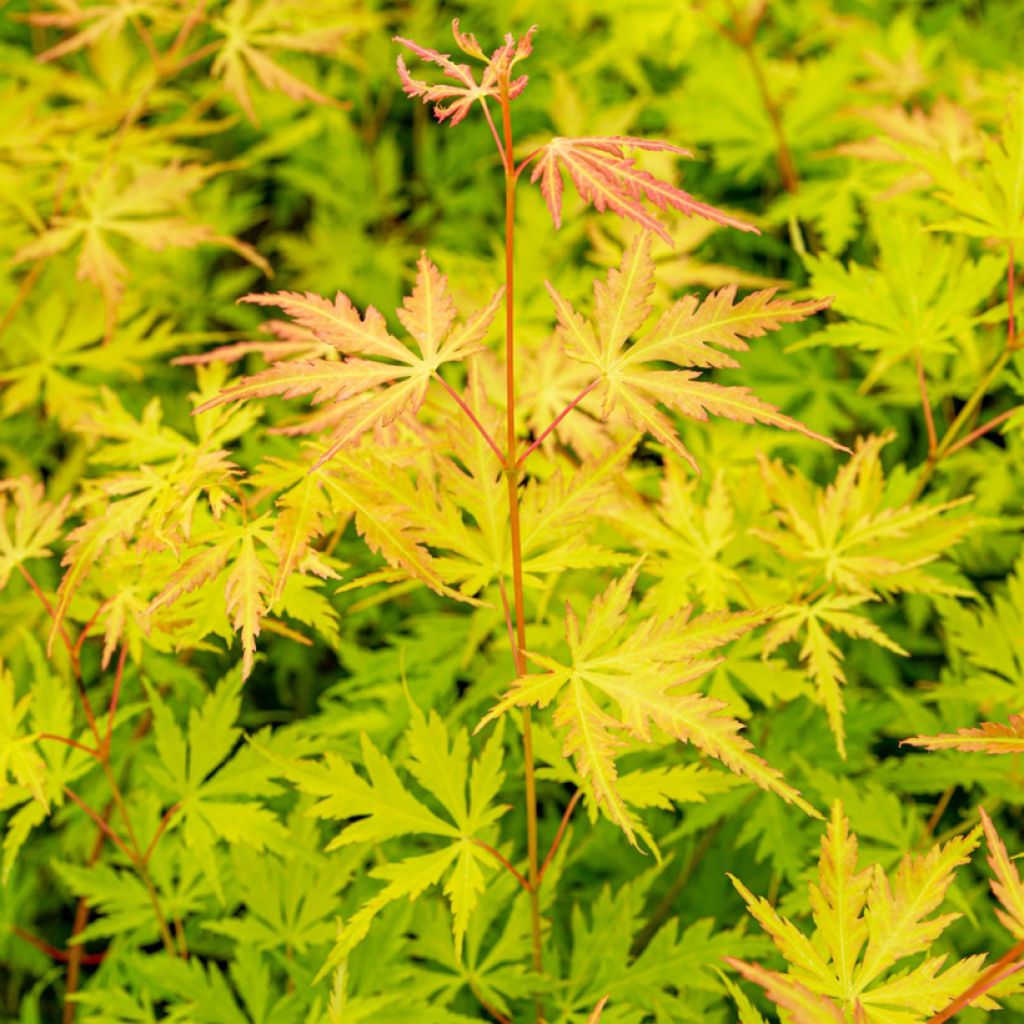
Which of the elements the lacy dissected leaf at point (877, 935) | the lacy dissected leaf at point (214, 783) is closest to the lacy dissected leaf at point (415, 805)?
the lacy dissected leaf at point (214, 783)

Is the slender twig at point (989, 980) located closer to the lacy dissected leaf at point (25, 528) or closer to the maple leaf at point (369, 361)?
the maple leaf at point (369, 361)

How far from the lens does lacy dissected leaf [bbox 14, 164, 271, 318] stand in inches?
80.0

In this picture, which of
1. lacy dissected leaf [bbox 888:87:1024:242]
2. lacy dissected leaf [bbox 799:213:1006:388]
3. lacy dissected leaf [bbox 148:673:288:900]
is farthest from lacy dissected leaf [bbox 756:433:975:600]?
lacy dissected leaf [bbox 148:673:288:900]

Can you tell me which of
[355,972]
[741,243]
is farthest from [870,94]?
[355,972]

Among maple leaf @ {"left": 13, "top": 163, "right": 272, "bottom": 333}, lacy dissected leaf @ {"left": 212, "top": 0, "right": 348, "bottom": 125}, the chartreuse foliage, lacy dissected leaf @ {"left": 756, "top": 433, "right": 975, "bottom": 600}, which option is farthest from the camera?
lacy dissected leaf @ {"left": 212, "top": 0, "right": 348, "bottom": 125}

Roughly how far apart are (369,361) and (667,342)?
1.27 ft

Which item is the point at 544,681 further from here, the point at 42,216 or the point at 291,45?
the point at 42,216

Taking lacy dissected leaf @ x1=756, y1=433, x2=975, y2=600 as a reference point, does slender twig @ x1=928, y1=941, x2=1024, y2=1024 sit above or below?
below

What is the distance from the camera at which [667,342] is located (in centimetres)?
118

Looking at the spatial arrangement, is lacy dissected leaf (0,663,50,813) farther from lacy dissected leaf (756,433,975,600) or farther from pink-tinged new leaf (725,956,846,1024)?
lacy dissected leaf (756,433,975,600)

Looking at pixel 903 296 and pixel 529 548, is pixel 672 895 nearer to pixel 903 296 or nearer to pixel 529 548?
pixel 529 548

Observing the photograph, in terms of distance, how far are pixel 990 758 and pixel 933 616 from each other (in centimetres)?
57

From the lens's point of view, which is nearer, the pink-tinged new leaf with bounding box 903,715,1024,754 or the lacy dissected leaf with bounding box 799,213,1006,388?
the pink-tinged new leaf with bounding box 903,715,1024,754

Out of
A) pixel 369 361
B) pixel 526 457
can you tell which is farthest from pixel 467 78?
pixel 526 457
